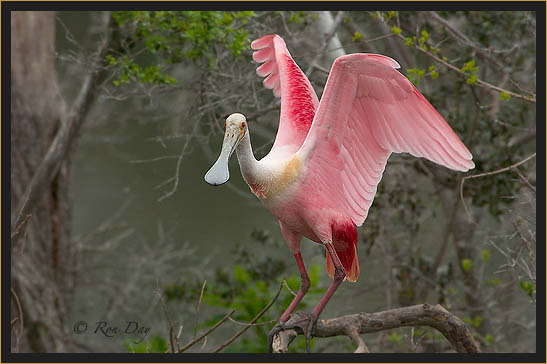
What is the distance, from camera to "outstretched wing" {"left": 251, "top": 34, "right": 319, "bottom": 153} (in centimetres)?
294

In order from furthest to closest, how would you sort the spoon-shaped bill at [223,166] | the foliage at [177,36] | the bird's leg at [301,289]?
the foliage at [177,36] → the bird's leg at [301,289] → the spoon-shaped bill at [223,166]

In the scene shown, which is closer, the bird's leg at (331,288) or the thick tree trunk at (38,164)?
A: the bird's leg at (331,288)

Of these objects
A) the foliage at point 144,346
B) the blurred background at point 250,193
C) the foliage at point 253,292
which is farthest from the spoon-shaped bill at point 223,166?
the foliage at point 253,292

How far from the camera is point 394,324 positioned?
3188 mm

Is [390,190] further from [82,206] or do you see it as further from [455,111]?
[82,206]

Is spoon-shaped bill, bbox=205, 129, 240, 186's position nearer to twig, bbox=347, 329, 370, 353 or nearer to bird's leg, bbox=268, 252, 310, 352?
bird's leg, bbox=268, 252, 310, 352

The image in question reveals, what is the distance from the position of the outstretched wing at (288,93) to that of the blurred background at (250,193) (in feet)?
2.19

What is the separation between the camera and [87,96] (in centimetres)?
506

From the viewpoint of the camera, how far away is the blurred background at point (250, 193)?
4.28 metres

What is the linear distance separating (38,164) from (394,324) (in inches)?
139

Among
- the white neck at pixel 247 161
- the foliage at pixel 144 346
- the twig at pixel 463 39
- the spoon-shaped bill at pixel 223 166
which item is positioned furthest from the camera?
the twig at pixel 463 39

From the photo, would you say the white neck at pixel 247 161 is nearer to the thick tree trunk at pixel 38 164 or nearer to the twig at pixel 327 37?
→ the twig at pixel 327 37

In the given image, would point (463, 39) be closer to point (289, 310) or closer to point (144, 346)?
point (289, 310)

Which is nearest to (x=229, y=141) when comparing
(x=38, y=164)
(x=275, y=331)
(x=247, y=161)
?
(x=247, y=161)
